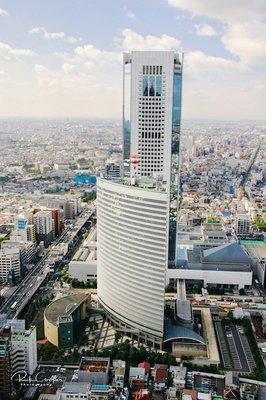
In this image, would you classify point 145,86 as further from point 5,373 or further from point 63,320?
point 5,373

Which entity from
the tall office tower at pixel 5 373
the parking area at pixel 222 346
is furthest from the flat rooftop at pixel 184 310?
the tall office tower at pixel 5 373

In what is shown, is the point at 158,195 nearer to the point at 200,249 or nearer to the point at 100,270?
the point at 100,270

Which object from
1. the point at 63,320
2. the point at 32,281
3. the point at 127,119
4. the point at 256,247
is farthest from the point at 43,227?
the point at 256,247

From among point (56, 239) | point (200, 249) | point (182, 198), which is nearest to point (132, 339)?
point (200, 249)

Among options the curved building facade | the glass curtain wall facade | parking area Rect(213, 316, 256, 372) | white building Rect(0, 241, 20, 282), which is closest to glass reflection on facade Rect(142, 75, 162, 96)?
the glass curtain wall facade

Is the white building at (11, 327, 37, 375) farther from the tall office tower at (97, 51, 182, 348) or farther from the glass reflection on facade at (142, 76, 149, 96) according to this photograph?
the glass reflection on facade at (142, 76, 149, 96)
